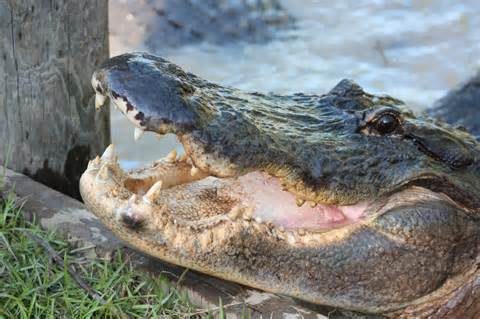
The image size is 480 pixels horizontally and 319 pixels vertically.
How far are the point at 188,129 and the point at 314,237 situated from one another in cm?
60

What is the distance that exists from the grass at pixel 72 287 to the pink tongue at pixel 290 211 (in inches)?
14.7

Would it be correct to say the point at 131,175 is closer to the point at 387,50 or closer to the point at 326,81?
the point at 326,81

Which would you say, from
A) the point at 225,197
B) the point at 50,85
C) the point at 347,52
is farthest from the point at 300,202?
the point at 347,52

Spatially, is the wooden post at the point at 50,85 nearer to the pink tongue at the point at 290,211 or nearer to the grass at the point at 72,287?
the grass at the point at 72,287

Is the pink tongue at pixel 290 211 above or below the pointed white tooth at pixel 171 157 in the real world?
below

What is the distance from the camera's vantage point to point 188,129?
6.73ft

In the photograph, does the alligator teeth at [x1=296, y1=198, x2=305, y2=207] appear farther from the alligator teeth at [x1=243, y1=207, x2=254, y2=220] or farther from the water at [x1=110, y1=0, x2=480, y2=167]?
the water at [x1=110, y1=0, x2=480, y2=167]

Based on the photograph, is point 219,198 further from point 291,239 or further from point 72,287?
point 72,287

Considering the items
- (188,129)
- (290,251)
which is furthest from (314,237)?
(188,129)

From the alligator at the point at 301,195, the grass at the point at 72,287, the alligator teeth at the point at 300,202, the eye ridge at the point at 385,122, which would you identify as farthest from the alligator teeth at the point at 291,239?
the eye ridge at the point at 385,122

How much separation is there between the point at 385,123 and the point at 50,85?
5.08 feet

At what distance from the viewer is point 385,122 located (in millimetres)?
2475

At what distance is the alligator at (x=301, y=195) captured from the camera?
2119 millimetres

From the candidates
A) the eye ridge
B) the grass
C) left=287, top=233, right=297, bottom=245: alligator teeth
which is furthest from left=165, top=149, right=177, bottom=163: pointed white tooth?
the eye ridge
